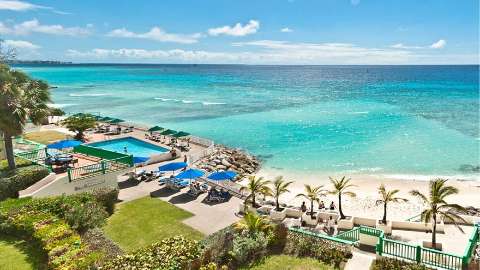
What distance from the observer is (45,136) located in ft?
134

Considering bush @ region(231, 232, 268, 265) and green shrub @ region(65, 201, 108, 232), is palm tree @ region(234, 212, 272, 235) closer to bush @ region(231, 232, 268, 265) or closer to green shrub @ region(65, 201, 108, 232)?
bush @ region(231, 232, 268, 265)

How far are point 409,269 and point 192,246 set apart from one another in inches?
292

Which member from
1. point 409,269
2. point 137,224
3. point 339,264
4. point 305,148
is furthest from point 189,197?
point 305,148

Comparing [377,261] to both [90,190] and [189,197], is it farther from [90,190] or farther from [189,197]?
[90,190]

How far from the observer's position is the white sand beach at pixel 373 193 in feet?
81.4

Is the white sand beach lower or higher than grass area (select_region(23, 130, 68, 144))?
lower

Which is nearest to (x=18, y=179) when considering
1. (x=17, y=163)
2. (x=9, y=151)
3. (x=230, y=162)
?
(x=9, y=151)

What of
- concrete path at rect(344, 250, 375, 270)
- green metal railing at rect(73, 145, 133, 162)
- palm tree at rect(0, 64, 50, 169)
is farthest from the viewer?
green metal railing at rect(73, 145, 133, 162)

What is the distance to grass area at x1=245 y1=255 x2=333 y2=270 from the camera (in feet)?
43.6

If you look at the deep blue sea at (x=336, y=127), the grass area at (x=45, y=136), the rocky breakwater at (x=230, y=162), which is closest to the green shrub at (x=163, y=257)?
the rocky breakwater at (x=230, y=162)

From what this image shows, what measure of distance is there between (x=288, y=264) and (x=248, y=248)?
1604mm

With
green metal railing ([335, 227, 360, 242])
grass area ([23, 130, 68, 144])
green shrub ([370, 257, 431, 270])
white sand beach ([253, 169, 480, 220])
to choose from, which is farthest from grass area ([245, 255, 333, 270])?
grass area ([23, 130, 68, 144])

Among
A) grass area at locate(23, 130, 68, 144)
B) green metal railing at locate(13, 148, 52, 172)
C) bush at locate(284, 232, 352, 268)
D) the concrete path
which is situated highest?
green metal railing at locate(13, 148, 52, 172)

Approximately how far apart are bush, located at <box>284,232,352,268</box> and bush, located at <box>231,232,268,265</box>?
1067 mm
